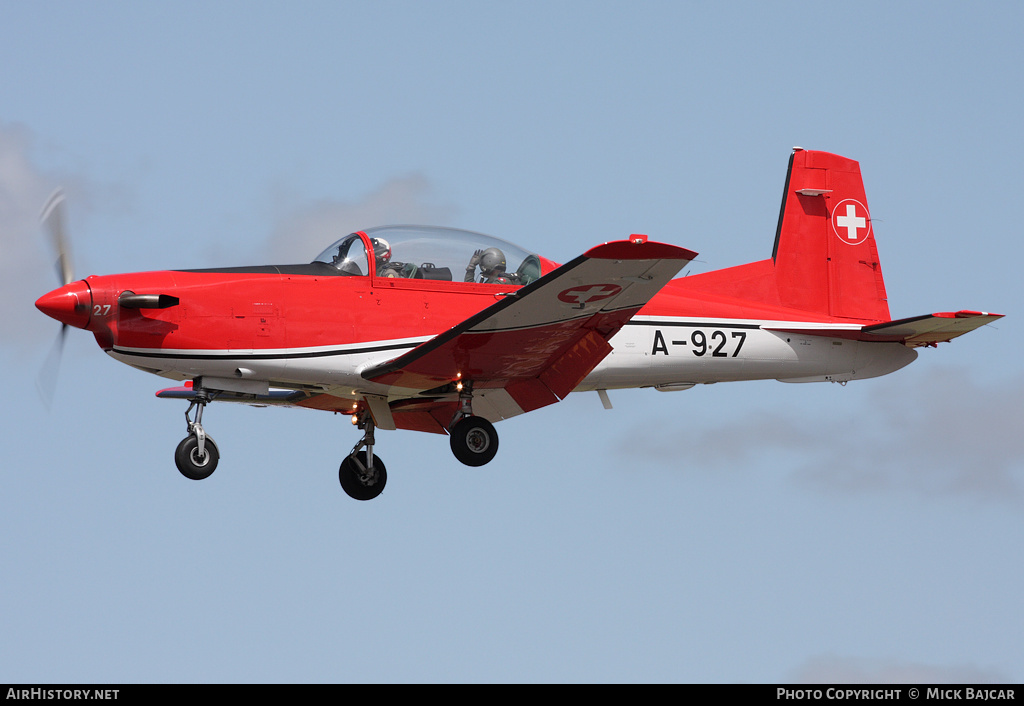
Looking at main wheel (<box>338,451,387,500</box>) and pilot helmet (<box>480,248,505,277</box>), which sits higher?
pilot helmet (<box>480,248,505,277</box>)

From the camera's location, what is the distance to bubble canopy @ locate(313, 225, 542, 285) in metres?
15.3

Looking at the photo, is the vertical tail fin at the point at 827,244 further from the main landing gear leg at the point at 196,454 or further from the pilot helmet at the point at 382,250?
the main landing gear leg at the point at 196,454

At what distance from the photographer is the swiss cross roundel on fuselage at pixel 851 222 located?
59.7 ft

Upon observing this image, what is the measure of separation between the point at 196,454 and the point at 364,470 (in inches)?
109

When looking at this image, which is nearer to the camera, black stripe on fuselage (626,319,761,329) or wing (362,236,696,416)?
wing (362,236,696,416)

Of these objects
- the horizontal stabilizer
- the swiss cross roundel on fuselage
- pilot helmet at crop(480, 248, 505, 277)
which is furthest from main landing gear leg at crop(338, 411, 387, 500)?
the swiss cross roundel on fuselage

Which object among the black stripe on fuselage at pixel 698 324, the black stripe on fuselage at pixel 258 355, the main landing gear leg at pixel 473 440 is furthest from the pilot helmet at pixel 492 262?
the black stripe on fuselage at pixel 698 324

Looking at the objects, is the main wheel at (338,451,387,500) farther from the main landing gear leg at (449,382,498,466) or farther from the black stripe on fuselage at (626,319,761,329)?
the black stripe on fuselage at (626,319,761,329)

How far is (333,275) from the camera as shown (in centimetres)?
1518

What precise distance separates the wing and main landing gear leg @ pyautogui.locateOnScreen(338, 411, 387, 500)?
564mm

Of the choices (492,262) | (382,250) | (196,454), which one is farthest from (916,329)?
(196,454)

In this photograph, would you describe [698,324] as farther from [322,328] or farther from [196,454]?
[196,454]
